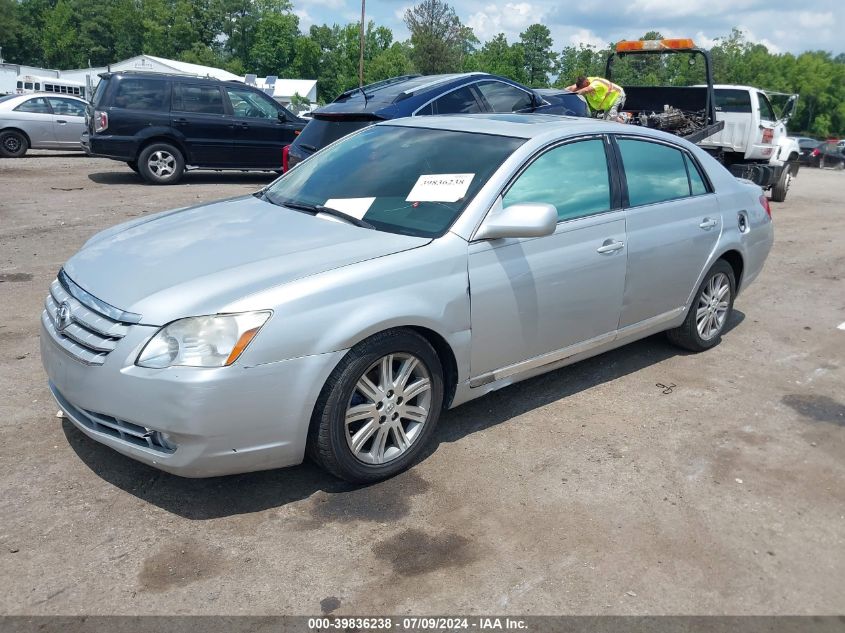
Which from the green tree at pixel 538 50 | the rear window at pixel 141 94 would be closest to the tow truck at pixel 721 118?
the rear window at pixel 141 94

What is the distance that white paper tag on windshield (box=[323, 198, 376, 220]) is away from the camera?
4.14 meters

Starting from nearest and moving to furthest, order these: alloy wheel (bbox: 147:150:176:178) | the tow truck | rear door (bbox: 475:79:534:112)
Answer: rear door (bbox: 475:79:534:112)
the tow truck
alloy wheel (bbox: 147:150:176:178)

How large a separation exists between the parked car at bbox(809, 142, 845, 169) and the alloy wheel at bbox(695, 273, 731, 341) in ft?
113

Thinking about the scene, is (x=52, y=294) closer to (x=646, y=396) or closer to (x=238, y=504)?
(x=238, y=504)

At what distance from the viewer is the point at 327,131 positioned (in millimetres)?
8219

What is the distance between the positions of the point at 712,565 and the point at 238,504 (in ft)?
6.70

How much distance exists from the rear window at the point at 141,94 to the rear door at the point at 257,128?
1.10 metres

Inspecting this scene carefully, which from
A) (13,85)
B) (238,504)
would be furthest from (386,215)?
(13,85)

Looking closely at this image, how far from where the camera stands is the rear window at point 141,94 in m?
12.9

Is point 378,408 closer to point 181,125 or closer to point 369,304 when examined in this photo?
point 369,304

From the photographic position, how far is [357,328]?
11.0ft

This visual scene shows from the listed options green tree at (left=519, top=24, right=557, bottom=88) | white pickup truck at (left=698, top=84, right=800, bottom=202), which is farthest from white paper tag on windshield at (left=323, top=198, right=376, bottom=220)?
green tree at (left=519, top=24, right=557, bottom=88)

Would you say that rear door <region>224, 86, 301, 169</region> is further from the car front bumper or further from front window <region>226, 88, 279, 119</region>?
the car front bumper

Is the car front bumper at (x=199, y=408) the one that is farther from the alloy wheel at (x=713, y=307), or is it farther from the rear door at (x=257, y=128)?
the rear door at (x=257, y=128)
